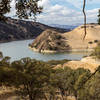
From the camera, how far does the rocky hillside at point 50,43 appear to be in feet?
402

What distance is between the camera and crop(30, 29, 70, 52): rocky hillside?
122562mm

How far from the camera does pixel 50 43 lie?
128250 millimetres

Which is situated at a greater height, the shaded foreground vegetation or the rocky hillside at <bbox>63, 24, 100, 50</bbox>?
the shaded foreground vegetation

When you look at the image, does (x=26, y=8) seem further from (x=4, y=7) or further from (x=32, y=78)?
(x=32, y=78)

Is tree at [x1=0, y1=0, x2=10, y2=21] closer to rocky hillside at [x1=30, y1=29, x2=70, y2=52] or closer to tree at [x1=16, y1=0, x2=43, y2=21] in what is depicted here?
tree at [x1=16, y1=0, x2=43, y2=21]

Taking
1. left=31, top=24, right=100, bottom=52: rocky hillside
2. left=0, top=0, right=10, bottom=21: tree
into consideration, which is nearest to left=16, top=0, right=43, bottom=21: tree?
left=0, top=0, right=10, bottom=21: tree

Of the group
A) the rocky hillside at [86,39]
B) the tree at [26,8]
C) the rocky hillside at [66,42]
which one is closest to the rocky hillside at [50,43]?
the rocky hillside at [66,42]

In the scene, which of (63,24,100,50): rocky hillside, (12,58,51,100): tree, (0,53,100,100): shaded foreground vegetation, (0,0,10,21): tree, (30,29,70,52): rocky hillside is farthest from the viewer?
(63,24,100,50): rocky hillside

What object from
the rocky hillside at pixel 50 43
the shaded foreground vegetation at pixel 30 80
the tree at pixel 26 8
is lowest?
the rocky hillside at pixel 50 43

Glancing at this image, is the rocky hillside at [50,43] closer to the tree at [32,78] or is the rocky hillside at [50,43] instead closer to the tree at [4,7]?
the tree at [32,78]

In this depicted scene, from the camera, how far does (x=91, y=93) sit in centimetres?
2170

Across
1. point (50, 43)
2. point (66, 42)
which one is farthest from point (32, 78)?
point (66, 42)

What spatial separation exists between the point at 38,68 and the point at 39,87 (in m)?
2.15

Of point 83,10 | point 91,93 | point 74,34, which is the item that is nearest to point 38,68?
point 91,93
